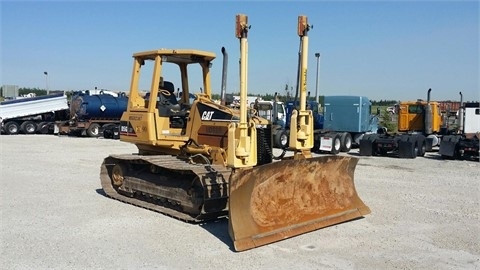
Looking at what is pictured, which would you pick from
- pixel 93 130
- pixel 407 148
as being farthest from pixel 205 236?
pixel 93 130

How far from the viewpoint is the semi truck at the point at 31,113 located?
1172 inches

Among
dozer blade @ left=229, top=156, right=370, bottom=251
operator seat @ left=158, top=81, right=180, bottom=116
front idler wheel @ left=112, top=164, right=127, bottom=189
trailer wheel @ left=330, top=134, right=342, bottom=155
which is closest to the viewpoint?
dozer blade @ left=229, top=156, right=370, bottom=251

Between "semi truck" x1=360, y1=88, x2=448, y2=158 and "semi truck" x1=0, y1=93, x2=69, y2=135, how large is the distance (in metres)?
20.7

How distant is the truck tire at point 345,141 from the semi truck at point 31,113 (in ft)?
63.4

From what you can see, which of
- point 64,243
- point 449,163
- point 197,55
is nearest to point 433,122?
point 449,163

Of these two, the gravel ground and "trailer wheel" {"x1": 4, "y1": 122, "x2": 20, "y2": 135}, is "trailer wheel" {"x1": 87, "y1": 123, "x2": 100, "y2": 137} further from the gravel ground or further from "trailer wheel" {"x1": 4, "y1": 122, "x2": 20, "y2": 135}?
the gravel ground

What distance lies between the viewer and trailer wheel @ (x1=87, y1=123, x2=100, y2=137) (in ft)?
92.8

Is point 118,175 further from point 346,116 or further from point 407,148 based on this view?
point 346,116

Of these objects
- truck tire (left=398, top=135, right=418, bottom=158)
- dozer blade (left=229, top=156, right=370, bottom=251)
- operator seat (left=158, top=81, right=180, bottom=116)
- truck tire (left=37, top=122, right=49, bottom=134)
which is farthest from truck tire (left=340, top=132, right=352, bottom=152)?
truck tire (left=37, top=122, right=49, bottom=134)

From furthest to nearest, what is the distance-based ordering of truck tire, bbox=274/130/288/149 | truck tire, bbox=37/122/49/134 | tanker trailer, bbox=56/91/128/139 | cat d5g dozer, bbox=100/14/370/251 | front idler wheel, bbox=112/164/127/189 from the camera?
1. truck tire, bbox=37/122/49/134
2. tanker trailer, bbox=56/91/128/139
3. truck tire, bbox=274/130/288/149
4. front idler wheel, bbox=112/164/127/189
5. cat d5g dozer, bbox=100/14/370/251

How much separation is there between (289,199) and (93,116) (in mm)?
23475

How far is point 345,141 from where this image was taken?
2036 centimetres

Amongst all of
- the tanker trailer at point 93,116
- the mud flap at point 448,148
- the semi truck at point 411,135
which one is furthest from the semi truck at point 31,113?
the mud flap at point 448,148

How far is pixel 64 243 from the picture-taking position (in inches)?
247
